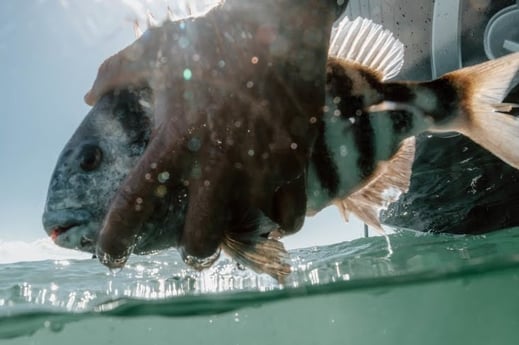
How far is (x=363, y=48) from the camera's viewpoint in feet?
6.75

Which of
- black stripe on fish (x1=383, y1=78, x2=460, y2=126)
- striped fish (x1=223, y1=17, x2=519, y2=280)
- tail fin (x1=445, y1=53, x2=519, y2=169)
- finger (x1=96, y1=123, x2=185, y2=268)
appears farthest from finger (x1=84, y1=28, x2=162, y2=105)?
tail fin (x1=445, y1=53, x2=519, y2=169)

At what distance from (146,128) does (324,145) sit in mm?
604

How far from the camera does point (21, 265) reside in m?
7.90

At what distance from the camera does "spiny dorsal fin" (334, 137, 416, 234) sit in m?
2.06

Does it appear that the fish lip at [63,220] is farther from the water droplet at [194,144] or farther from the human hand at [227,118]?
the water droplet at [194,144]

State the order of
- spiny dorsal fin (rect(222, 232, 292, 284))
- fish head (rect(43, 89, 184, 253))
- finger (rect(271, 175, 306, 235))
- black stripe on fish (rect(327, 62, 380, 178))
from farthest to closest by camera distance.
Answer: black stripe on fish (rect(327, 62, 380, 178))
fish head (rect(43, 89, 184, 253))
spiny dorsal fin (rect(222, 232, 292, 284))
finger (rect(271, 175, 306, 235))

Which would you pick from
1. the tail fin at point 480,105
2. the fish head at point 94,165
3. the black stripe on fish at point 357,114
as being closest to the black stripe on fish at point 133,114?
the fish head at point 94,165

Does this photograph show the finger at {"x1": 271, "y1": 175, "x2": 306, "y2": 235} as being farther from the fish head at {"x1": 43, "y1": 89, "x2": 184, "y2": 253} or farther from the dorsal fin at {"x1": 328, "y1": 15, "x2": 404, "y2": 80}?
the dorsal fin at {"x1": 328, "y1": 15, "x2": 404, "y2": 80}

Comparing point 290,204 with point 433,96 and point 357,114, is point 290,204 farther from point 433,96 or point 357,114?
point 433,96

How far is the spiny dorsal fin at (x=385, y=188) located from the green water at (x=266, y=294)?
3.21 meters

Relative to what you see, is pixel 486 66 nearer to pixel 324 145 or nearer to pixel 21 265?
pixel 324 145

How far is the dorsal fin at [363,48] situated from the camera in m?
2.03

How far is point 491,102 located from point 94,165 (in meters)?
1.65

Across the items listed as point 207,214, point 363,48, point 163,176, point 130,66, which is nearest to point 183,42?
point 130,66
